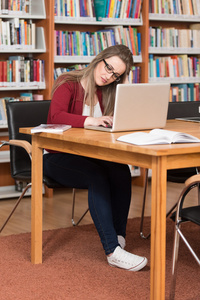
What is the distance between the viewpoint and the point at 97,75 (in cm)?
293

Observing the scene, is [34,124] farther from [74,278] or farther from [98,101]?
[74,278]

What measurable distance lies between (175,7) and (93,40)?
961 millimetres

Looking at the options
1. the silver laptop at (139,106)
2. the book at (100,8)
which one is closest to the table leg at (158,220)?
the silver laptop at (139,106)

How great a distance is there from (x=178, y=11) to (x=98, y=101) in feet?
8.30

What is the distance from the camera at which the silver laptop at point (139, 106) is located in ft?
8.01

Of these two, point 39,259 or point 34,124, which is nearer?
point 39,259

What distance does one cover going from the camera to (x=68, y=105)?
2.93 meters

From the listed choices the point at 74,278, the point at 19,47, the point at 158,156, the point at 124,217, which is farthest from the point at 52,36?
the point at 158,156

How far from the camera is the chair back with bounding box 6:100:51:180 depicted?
130 inches

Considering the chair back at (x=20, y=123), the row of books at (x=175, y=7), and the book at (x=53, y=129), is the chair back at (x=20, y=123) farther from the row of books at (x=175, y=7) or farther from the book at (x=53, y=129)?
the row of books at (x=175, y=7)

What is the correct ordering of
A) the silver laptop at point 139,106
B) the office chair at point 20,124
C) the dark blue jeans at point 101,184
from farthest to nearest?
the office chair at point 20,124
the dark blue jeans at point 101,184
the silver laptop at point 139,106

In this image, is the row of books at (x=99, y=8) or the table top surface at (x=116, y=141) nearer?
the table top surface at (x=116, y=141)

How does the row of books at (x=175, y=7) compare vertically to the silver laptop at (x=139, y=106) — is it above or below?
above

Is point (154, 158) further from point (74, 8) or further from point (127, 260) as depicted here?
point (74, 8)
